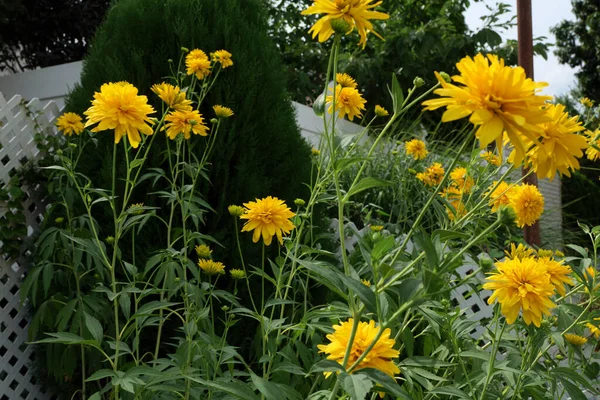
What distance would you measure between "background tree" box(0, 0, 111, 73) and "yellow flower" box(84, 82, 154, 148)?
6.04 m

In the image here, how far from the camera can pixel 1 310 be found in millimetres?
2453

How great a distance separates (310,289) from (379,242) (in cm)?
149

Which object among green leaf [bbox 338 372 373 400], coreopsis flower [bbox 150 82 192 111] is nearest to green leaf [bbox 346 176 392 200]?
green leaf [bbox 338 372 373 400]

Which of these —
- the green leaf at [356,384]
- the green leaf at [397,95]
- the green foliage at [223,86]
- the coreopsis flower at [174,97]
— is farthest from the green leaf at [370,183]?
the green foliage at [223,86]

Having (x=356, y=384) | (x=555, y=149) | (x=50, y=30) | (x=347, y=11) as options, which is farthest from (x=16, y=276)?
(x=50, y=30)

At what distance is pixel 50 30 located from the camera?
285 inches

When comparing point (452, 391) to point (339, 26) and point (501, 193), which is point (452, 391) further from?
point (339, 26)

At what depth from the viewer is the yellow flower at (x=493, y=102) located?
790mm

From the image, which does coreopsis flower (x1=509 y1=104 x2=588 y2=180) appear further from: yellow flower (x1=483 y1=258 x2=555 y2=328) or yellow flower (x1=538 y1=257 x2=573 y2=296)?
yellow flower (x1=538 y1=257 x2=573 y2=296)

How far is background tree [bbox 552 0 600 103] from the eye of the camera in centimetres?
1880

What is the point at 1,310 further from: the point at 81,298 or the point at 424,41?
the point at 424,41

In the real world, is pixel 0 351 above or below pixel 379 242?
below

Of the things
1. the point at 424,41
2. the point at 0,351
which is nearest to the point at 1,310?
the point at 0,351

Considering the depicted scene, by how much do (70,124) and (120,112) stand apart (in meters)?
1.03
